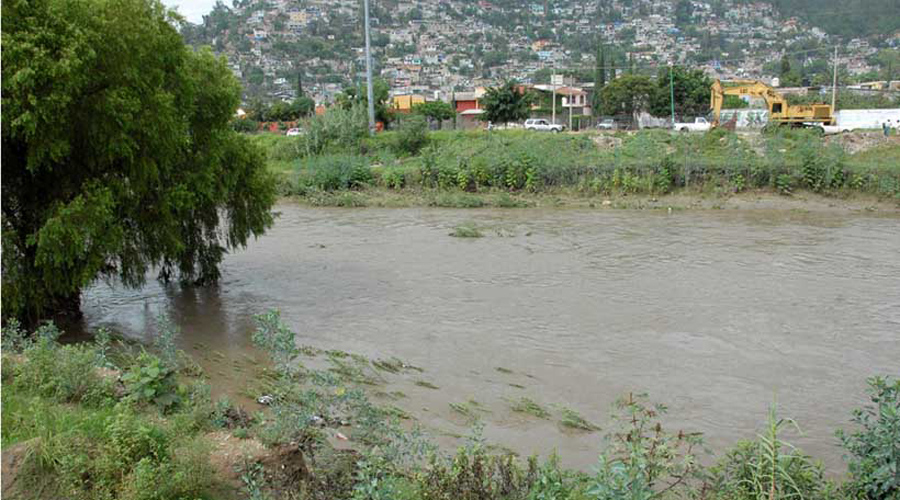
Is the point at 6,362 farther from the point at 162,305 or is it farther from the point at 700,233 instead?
the point at 700,233

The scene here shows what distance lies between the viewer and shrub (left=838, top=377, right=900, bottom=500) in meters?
4.91

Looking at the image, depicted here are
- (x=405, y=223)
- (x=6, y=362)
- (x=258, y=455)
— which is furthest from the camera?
(x=405, y=223)

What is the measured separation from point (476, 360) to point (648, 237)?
1018cm

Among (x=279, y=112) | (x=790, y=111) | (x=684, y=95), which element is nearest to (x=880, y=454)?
(x=790, y=111)

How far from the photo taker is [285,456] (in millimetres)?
5637

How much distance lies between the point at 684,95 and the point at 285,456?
193ft

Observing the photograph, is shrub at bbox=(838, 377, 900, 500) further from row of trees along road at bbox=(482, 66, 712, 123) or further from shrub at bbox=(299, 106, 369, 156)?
row of trees along road at bbox=(482, 66, 712, 123)

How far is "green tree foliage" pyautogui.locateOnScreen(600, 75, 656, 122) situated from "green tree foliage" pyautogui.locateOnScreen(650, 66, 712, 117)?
1.57 meters

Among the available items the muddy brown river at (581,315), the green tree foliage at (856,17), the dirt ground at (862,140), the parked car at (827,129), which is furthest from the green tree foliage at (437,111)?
the green tree foliage at (856,17)

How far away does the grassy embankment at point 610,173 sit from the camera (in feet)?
78.5

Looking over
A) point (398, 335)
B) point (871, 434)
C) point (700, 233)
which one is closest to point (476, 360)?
point (398, 335)

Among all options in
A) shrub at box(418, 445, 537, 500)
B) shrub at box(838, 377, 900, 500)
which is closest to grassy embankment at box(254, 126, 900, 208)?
shrub at box(838, 377, 900, 500)

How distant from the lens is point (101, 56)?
388 inches

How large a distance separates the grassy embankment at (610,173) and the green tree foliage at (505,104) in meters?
25.9
